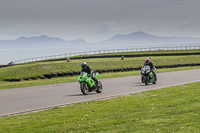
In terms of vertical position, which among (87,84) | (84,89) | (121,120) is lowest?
(121,120)

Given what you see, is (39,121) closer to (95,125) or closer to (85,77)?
(95,125)

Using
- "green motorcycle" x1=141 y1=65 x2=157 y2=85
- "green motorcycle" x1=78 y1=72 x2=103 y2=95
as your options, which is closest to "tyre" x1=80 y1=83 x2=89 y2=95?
"green motorcycle" x1=78 y1=72 x2=103 y2=95

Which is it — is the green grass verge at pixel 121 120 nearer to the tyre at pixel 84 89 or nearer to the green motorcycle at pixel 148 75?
the tyre at pixel 84 89

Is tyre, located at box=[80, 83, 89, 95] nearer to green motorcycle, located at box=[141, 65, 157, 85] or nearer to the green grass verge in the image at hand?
the green grass verge

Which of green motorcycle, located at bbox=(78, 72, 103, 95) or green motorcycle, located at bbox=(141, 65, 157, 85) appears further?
green motorcycle, located at bbox=(141, 65, 157, 85)

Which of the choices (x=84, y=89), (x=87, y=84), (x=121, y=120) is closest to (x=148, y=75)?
(x=87, y=84)

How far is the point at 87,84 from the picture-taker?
17359mm

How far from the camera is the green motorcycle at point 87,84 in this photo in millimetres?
16719

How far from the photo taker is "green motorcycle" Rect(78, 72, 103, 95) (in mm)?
16719

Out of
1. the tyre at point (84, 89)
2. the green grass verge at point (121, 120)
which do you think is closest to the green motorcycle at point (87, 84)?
the tyre at point (84, 89)

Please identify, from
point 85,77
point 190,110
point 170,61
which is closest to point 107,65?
point 170,61

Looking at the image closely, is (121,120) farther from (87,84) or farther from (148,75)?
(148,75)

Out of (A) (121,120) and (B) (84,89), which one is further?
(B) (84,89)

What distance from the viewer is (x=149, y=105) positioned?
1166 cm
